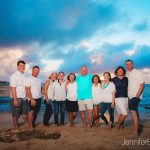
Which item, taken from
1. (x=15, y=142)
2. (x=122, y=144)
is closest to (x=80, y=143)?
(x=122, y=144)

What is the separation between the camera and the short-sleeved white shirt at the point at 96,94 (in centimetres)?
951

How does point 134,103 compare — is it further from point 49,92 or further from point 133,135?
point 49,92

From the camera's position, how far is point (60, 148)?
6.60 m

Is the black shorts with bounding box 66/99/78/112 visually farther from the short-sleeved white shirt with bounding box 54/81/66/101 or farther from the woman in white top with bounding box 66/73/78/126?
the short-sleeved white shirt with bounding box 54/81/66/101

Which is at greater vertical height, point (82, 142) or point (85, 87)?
point (85, 87)

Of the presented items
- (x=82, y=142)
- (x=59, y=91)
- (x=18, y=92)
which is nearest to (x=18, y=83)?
(x=18, y=92)

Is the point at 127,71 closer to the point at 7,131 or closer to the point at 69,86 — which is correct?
the point at 69,86

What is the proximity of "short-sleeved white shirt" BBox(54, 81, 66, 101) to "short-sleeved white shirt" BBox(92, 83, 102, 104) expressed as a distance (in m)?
1.19

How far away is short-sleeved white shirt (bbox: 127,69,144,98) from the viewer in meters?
8.01

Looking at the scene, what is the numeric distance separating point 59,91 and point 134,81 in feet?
10.3

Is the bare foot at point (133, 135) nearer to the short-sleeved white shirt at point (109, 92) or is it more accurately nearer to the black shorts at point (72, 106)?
the short-sleeved white shirt at point (109, 92)

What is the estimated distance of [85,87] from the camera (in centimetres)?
938

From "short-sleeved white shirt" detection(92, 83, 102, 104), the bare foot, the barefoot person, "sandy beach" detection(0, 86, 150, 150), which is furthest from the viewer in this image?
"short-sleeved white shirt" detection(92, 83, 102, 104)

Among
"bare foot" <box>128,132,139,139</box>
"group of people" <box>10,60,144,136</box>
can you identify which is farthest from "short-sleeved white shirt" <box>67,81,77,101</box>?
"bare foot" <box>128,132,139,139</box>
